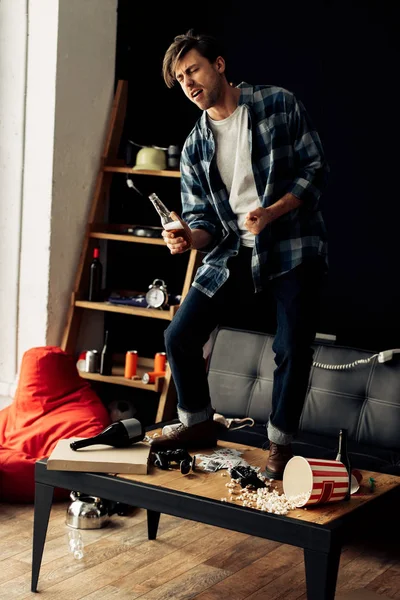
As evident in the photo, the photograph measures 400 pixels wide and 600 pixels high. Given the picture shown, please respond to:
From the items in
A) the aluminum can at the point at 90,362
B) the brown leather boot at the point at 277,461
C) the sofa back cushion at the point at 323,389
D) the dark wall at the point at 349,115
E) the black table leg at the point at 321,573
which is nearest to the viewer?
the black table leg at the point at 321,573

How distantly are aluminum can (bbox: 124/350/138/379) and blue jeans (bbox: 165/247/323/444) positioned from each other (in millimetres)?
1244

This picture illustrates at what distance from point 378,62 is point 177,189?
1290 millimetres

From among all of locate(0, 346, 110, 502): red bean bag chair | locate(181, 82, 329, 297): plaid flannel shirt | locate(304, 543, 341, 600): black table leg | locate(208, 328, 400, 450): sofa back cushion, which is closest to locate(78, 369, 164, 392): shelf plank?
locate(0, 346, 110, 502): red bean bag chair

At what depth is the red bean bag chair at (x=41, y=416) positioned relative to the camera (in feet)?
12.4

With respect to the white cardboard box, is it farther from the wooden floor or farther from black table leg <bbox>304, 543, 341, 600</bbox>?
black table leg <bbox>304, 543, 341, 600</bbox>

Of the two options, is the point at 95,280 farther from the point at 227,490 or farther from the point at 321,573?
the point at 321,573

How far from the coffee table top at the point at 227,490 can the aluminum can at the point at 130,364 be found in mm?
1489

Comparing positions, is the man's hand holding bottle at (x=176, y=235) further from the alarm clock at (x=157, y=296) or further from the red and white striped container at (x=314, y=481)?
the alarm clock at (x=157, y=296)

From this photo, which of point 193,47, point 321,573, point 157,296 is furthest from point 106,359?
point 321,573

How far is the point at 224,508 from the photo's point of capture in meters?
2.62

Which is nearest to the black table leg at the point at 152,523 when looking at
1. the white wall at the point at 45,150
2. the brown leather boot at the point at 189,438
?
the brown leather boot at the point at 189,438

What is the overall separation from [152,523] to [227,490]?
726 mm

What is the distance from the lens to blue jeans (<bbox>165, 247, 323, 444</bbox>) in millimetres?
3045

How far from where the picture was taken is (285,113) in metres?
3.11
